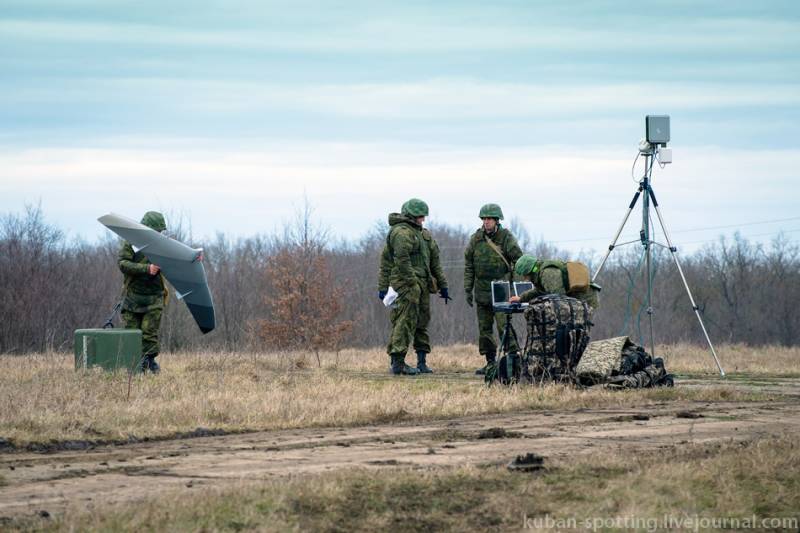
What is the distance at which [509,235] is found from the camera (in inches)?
727

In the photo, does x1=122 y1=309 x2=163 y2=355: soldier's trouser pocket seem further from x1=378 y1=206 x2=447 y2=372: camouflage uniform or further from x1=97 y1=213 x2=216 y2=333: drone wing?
x1=378 y1=206 x2=447 y2=372: camouflage uniform

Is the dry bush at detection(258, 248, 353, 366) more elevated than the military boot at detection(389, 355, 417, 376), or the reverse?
the dry bush at detection(258, 248, 353, 366)

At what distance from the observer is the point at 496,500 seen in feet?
24.7

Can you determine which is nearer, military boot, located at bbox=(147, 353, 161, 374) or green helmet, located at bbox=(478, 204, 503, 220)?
military boot, located at bbox=(147, 353, 161, 374)

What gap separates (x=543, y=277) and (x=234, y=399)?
457cm

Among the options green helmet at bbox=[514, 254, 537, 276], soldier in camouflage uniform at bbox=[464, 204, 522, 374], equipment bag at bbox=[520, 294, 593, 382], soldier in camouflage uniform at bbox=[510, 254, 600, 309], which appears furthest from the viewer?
soldier in camouflage uniform at bbox=[464, 204, 522, 374]

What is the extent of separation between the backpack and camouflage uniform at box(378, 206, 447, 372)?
3.70 metres

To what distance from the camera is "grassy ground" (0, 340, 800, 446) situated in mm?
10703

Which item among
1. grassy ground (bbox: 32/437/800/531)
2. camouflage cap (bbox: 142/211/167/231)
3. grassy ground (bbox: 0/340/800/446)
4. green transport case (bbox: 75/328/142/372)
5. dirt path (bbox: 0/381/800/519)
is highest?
camouflage cap (bbox: 142/211/167/231)

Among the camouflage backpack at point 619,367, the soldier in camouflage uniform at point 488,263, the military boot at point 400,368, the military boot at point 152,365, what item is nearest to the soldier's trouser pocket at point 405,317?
the military boot at point 400,368

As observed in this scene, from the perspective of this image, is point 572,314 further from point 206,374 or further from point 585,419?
point 206,374

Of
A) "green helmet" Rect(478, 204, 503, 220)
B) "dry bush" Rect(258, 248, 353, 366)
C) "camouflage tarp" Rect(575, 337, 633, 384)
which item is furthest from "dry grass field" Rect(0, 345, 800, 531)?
"dry bush" Rect(258, 248, 353, 366)

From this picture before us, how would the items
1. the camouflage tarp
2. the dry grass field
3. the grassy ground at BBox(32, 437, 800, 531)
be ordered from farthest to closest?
the camouflage tarp
the dry grass field
the grassy ground at BBox(32, 437, 800, 531)

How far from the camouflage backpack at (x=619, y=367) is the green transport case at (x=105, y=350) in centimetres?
598
